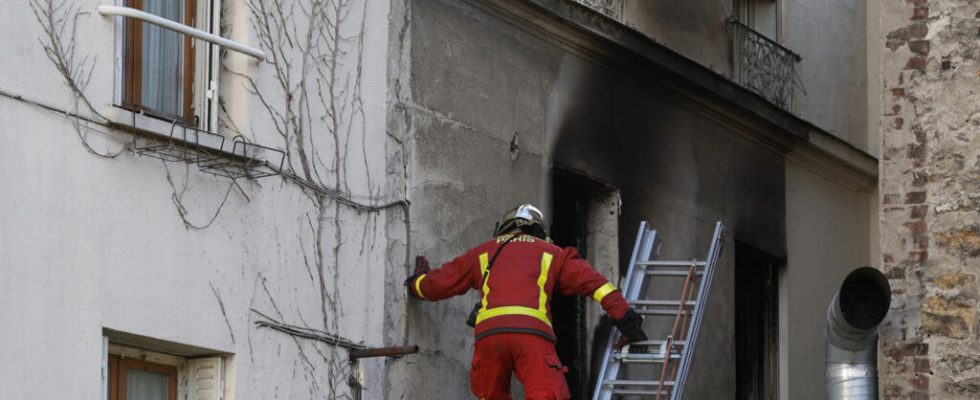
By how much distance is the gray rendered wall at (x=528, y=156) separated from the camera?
1436 centimetres

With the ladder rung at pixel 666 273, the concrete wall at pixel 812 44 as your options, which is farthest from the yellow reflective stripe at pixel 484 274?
the concrete wall at pixel 812 44

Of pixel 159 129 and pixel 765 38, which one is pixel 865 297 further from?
pixel 765 38

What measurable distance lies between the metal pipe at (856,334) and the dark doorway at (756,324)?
4.57 m

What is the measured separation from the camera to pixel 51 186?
1153 centimetres

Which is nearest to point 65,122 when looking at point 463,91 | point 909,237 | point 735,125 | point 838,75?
point 463,91

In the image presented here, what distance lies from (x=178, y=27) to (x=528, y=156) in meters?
4.13

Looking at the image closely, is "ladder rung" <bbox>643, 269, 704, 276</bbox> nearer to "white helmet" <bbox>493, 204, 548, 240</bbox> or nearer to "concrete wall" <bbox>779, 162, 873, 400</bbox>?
"white helmet" <bbox>493, 204, 548, 240</bbox>

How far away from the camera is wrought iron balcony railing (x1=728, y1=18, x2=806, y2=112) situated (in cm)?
1931

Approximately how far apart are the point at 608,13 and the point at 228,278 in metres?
5.69

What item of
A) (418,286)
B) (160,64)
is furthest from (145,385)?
(418,286)

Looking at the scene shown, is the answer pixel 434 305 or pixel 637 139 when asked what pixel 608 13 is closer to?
pixel 637 139

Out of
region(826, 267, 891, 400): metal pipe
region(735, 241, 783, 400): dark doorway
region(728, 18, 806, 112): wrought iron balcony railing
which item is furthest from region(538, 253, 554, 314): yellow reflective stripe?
region(728, 18, 806, 112): wrought iron balcony railing

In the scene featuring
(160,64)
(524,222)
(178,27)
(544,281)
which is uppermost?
(178,27)

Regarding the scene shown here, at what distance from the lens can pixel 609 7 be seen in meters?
17.3
